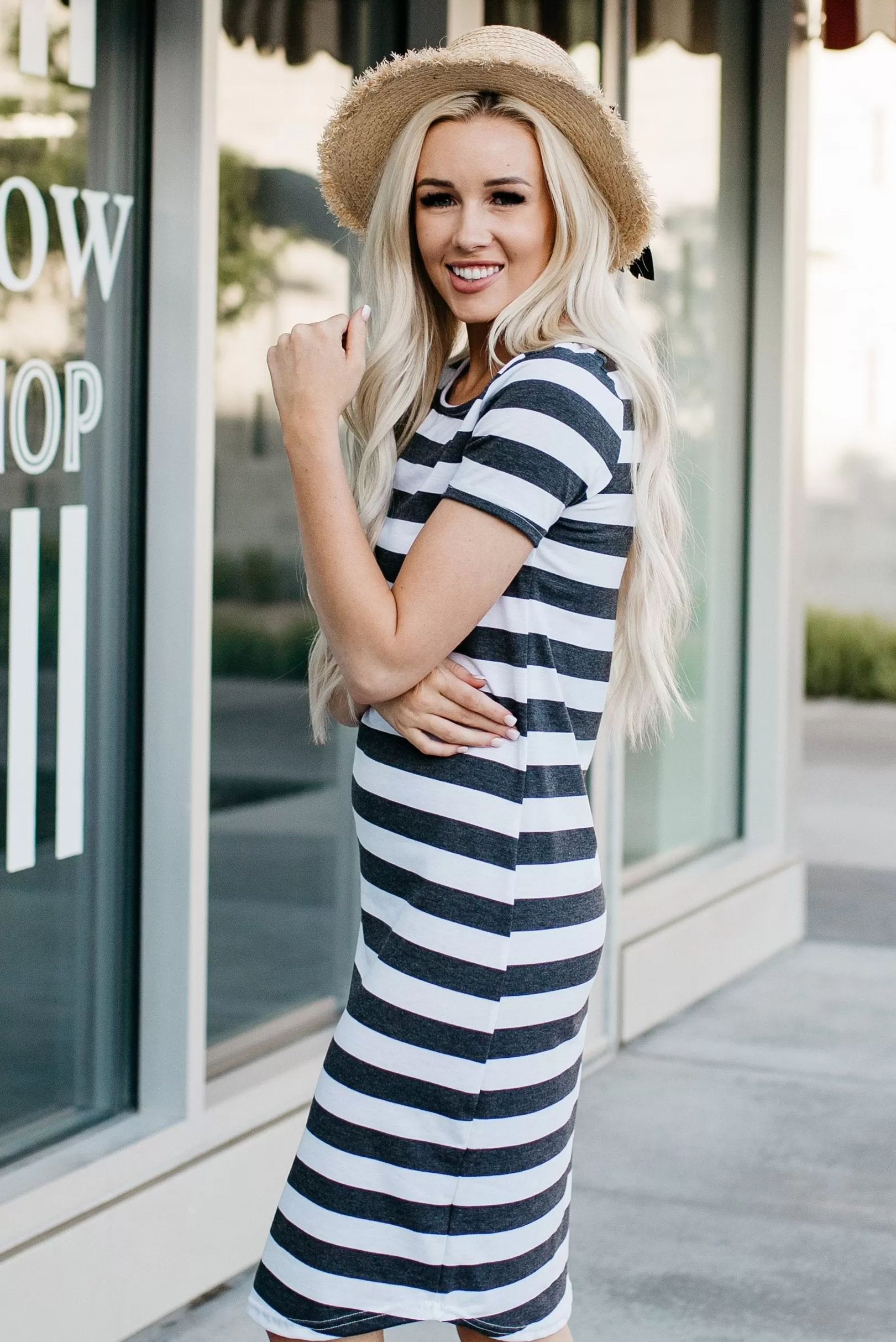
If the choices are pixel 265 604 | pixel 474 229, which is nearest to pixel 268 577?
pixel 265 604

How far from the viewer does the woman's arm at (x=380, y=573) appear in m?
1.73

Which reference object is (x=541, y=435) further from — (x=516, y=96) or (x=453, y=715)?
(x=516, y=96)

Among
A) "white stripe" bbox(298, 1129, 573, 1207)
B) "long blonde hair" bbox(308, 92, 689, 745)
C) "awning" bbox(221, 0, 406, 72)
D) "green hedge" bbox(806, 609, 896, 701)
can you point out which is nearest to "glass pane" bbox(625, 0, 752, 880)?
"awning" bbox(221, 0, 406, 72)

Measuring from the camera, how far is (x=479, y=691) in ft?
5.88

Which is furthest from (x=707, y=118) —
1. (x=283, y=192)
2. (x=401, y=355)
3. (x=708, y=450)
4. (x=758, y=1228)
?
(x=401, y=355)

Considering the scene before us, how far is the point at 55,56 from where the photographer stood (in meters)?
2.86

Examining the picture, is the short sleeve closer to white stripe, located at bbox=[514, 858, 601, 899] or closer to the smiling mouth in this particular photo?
the smiling mouth

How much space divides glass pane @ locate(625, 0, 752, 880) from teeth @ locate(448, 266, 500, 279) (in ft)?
10.3

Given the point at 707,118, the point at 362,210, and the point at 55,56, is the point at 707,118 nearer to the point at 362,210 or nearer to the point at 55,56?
the point at 55,56

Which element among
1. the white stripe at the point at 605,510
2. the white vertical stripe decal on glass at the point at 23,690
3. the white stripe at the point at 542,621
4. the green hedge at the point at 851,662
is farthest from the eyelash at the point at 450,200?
the green hedge at the point at 851,662

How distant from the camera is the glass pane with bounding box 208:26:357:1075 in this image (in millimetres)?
3416

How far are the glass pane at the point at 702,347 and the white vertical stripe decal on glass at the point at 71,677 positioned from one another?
248 cm

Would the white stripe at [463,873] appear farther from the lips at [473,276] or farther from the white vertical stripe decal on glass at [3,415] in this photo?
the white vertical stripe decal on glass at [3,415]

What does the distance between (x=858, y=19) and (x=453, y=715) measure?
424 centimetres
